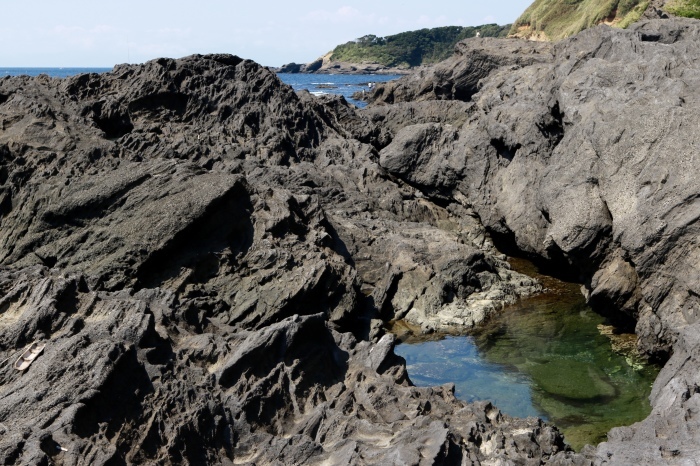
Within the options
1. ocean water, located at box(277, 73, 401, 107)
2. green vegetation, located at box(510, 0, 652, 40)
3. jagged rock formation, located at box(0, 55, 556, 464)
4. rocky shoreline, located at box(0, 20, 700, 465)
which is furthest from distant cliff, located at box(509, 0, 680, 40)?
jagged rock formation, located at box(0, 55, 556, 464)

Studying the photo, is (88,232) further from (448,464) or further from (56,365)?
(448,464)

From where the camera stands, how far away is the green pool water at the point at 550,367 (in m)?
16.5

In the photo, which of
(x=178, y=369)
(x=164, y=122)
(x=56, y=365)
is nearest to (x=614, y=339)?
(x=178, y=369)

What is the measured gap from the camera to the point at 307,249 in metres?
20.0

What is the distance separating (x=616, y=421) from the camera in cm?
1599

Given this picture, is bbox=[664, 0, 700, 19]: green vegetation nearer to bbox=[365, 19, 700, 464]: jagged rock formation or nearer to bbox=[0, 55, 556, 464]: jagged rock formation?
bbox=[365, 19, 700, 464]: jagged rock formation

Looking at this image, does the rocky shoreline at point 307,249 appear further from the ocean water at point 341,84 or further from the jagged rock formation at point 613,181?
the ocean water at point 341,84

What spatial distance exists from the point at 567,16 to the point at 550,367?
84.9 metres

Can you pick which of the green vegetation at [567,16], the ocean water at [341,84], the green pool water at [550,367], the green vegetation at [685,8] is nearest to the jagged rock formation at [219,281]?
the green pool water at [550,367]

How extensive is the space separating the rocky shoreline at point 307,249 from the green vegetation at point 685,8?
15.6 m

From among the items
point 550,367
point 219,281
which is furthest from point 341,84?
point 550,367

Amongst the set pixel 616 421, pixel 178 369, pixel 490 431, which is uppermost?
pixel 178 369

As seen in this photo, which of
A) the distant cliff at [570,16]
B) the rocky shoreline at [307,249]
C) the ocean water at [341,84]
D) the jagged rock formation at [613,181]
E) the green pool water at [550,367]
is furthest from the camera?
the ocean water at [341,84]

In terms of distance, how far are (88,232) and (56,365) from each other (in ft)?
29.3
